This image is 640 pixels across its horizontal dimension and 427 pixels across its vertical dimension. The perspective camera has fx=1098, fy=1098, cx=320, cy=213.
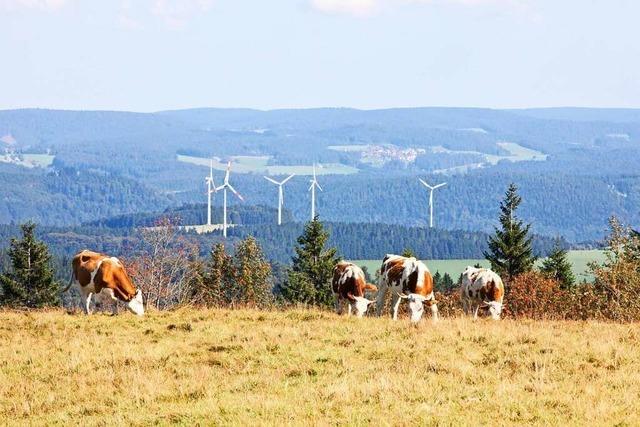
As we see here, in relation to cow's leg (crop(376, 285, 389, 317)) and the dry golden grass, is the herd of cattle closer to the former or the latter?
cow's leg (crop(376, 285, 389, 317))

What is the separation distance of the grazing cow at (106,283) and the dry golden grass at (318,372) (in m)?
3.05

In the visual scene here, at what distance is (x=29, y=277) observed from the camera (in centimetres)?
A: 7994

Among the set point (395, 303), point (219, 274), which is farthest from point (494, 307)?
point (219, 274)

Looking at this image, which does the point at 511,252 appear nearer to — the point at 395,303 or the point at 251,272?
the point at 251,272

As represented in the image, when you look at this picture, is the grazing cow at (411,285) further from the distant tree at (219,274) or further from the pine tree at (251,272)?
the pine tree at (251,272)

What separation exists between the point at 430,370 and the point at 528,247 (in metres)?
69.2

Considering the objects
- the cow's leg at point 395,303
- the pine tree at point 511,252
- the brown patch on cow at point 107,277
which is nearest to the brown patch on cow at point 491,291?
the cow's leg at point 395,303

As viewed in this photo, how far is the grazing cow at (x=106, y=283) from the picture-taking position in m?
29.5

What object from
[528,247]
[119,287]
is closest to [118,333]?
[119,287]

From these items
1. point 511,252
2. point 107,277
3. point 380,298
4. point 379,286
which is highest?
point 107,277

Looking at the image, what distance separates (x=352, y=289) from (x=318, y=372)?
39.8 ft

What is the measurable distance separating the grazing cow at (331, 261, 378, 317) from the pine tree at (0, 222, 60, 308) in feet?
161

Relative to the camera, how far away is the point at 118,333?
24531 millimetres

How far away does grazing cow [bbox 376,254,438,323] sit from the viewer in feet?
91.0
